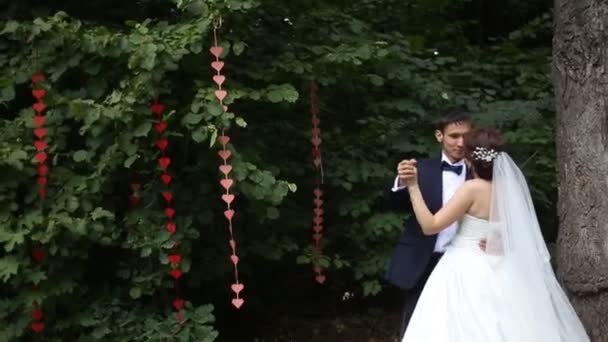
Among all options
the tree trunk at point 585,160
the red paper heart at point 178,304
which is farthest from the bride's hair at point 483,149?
the red paper heart at point 178,304

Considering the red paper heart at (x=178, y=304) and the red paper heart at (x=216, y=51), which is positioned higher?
the red paper heart at (x=216, y=51)

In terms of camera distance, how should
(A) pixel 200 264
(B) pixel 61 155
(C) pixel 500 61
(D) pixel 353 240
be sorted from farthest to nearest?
(C) pixel 500 61
(D) pixel 353 240
(A) pixel 200 264
(B) pixel 61 155

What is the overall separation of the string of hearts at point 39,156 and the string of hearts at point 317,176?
1685 mm

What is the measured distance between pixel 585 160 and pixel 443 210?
38.5 inches

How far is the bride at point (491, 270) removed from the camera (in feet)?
14.4

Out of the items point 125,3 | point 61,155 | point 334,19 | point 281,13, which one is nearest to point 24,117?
point 61,155

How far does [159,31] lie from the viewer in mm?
5086

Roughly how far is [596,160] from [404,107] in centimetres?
164

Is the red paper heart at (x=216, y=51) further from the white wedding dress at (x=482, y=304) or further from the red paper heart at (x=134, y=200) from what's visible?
the white wedding dress at (x=482, y=304)

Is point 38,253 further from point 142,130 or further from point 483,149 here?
point 483,149

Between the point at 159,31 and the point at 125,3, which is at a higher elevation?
the point at 125,3

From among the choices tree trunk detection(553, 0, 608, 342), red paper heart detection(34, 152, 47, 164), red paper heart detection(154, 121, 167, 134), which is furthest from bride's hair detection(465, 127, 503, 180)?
red paper heart detection(34, 152, 47, 164)

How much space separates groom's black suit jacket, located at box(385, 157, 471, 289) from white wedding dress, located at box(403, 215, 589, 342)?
173 millimetres

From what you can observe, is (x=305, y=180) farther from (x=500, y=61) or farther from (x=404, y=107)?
(x=500, y=61)
